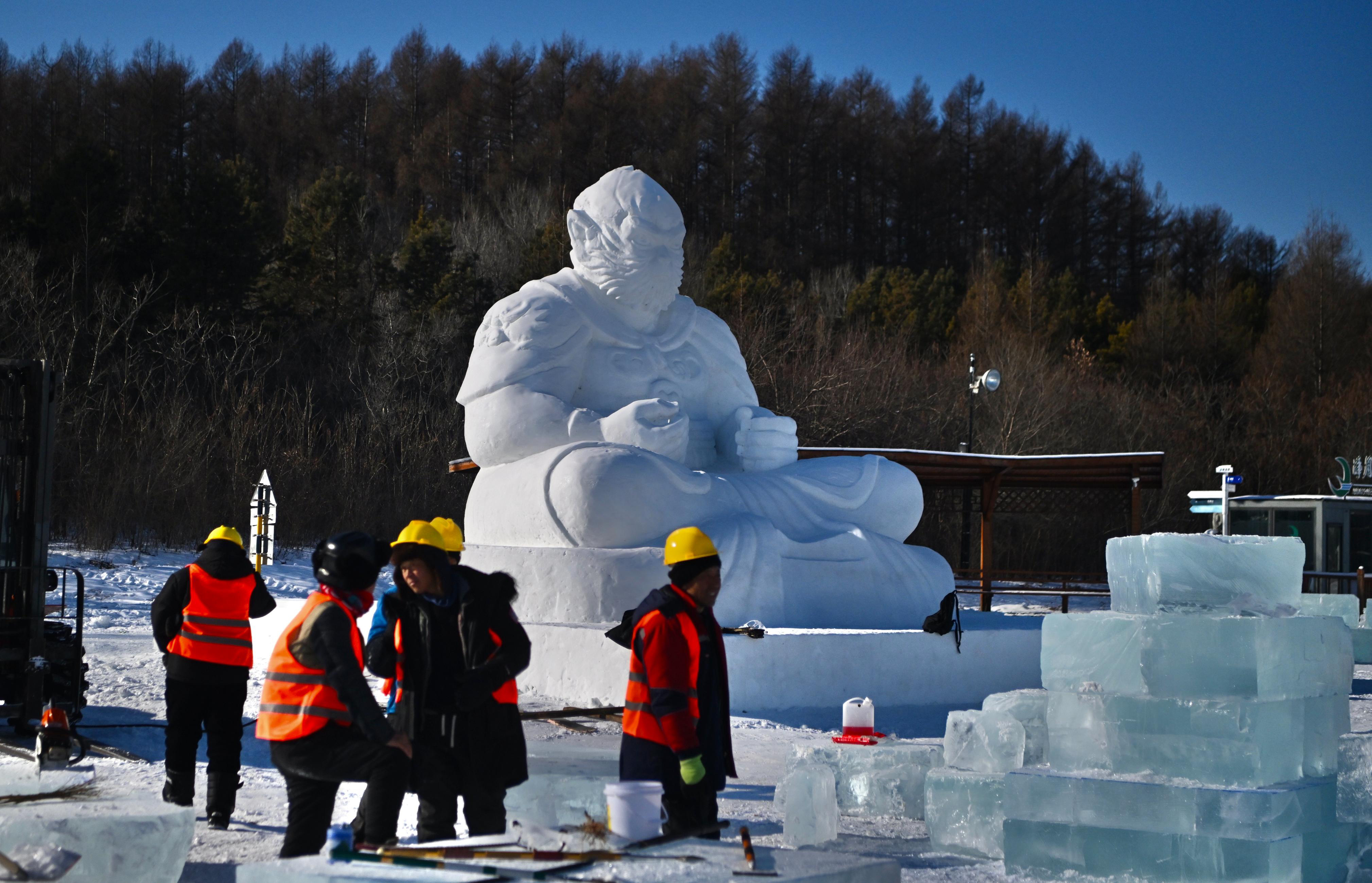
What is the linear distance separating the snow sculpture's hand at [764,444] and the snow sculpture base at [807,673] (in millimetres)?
1458

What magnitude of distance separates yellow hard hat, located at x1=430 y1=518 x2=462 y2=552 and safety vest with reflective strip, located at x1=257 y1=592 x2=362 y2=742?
0.62 m

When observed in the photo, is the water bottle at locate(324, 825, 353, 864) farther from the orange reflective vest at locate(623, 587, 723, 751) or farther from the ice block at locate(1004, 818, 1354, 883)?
the ice block at locate(1004, 818, 1354, 883)

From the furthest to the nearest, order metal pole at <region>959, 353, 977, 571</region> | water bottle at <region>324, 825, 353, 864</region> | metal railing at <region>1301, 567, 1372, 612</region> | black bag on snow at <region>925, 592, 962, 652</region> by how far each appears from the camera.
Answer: metal pole at <region>959, 353, 977, 571</region> < metal railing at <region>1301, 567, 1372, 612</region> < black bag on snow at <region>925, 592, 962, 652</region> < water bottle at <region>324, 825, 353, 864</region>

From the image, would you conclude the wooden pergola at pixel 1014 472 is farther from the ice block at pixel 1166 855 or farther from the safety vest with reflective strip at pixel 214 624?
the ice block at pixel 1166 855

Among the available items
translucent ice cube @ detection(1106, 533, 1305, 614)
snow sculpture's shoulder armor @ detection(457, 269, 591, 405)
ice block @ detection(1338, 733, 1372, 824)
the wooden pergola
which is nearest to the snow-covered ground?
translucent ice cube @ detection(1106, 533, 1305, 614)

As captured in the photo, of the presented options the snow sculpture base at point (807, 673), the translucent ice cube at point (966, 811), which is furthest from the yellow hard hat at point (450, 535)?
the snow sculpture base at point (807, 673)

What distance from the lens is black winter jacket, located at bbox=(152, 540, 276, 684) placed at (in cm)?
529

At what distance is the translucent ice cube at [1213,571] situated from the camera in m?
4.77

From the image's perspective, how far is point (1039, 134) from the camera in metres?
46.1

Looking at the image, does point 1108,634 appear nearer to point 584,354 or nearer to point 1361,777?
point 1361,777

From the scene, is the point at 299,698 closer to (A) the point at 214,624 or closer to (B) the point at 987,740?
(A) the point at 214,624

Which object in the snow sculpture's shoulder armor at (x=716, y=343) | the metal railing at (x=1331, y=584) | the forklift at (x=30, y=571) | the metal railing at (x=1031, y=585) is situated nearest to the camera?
the forklift at (x=30, y=571)

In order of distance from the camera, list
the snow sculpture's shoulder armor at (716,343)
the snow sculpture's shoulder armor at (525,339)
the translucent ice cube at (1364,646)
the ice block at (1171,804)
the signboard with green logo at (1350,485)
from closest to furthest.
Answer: the ice block at (1171,804)
the snow sculpture's shoulder armor at (525,339)
the snow sculpture's shoulder armor at (716,343)
the translucent ice cube at (1364,646)
the signboard with green logo at (1350,485)

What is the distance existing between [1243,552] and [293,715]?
10.6 ft
